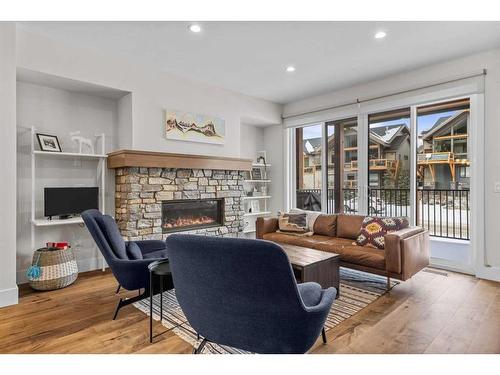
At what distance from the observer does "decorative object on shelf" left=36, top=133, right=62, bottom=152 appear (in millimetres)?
3351

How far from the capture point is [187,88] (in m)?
4.29

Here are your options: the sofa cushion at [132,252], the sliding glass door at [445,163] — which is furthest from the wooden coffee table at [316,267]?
the sliding glass door at [445,163]

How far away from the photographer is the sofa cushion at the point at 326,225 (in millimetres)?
4094

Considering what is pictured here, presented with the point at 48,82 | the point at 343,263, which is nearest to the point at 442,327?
the point at 343,263

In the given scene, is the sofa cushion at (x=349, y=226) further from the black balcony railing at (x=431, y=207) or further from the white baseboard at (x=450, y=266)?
the white baseboard at (x=450, y=266)

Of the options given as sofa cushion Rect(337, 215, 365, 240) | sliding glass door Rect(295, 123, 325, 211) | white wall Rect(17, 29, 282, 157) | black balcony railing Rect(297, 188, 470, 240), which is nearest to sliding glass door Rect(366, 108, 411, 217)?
black balcony railing Rect(297, 188, 470, 240)

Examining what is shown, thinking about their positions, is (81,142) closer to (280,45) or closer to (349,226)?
(280,45)

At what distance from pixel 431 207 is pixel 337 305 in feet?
9.50

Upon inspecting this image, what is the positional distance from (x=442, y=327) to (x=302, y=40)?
2899 millimetres

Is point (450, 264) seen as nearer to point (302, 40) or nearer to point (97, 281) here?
point (302, 40)

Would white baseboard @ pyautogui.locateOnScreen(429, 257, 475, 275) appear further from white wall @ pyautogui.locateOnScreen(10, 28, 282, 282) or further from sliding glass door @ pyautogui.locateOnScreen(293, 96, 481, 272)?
white wall @ pyautogui.locateOnScreen(10, 28, 282, 282)

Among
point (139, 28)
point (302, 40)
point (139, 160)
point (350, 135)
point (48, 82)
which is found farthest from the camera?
point (350, 135)

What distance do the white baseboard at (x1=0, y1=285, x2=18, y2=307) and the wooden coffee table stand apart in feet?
8.38

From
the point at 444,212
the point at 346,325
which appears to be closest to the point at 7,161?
the point at 346,325
